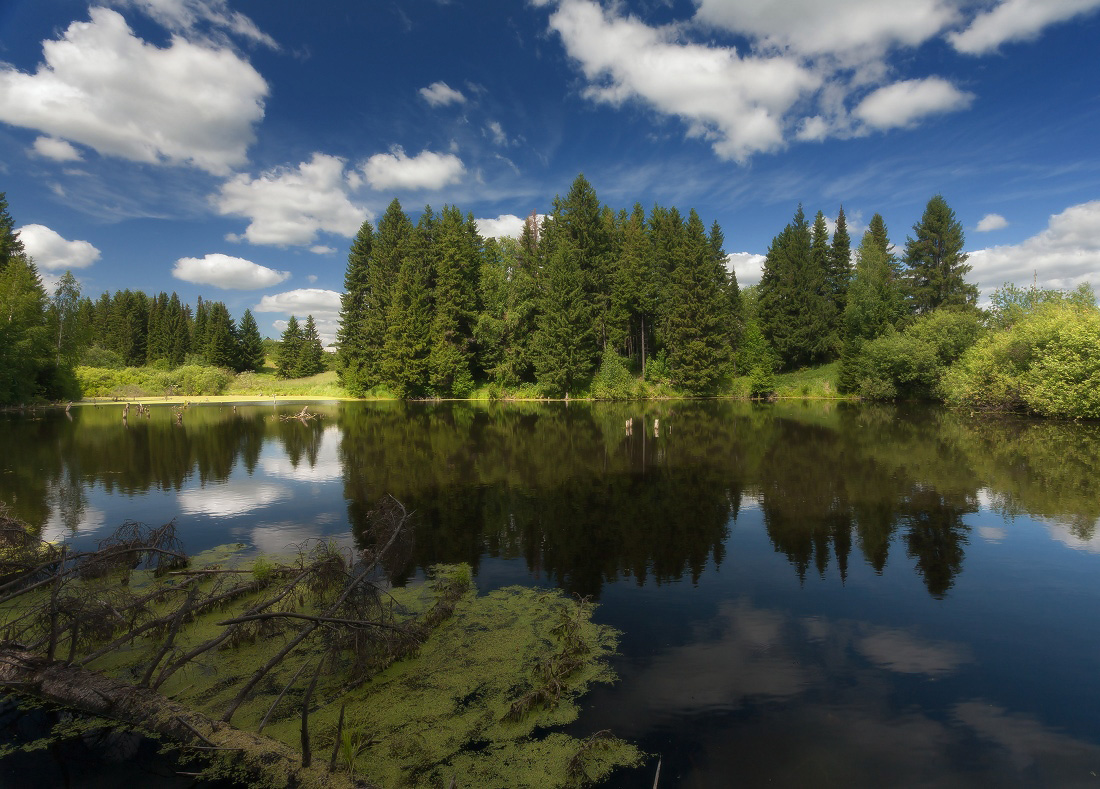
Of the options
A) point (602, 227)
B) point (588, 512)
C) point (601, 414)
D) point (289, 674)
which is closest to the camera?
point (289, 674)

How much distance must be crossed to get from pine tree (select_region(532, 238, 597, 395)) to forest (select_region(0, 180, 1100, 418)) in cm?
16

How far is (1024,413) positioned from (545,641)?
4143 centimetres

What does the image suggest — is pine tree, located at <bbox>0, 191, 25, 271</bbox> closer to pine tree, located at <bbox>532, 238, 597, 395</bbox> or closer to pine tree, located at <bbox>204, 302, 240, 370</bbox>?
pine tree, located at <bbox>204, 302, 240, 370</bbox>

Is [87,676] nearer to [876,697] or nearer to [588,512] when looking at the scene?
[876,697]

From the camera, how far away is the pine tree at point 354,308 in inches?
2437

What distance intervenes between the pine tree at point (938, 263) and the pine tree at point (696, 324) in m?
22.9

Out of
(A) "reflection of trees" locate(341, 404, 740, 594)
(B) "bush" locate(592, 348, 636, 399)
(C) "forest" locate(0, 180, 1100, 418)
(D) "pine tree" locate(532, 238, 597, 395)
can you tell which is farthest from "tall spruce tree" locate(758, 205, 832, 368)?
(A) "reflection of trees" locate(341, 404, 740, 594)

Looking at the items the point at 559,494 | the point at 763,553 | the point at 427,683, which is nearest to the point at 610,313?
the point at 559,494

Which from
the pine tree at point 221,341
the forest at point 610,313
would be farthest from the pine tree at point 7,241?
the pine tree at point 221,341

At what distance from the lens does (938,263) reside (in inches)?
2253

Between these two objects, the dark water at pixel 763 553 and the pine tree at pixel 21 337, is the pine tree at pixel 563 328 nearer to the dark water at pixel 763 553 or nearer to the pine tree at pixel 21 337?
the dark water at pixel 763 553

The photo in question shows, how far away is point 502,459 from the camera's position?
20.0 metres

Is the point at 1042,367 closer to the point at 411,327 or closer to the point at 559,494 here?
the point at 559,494

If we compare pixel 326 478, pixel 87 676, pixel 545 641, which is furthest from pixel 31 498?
pixel 545 641
